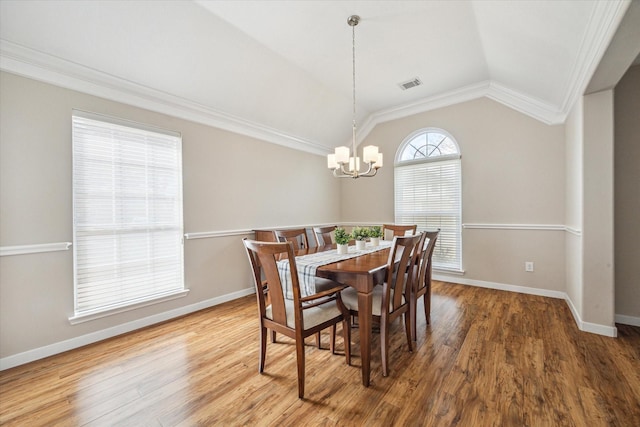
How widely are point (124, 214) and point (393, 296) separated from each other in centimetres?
271

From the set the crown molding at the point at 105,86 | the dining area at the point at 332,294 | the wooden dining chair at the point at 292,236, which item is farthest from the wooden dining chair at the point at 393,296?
the crown molding at the point at 105,86

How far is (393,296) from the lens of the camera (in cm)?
205

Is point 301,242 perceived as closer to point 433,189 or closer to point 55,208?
point 55,208

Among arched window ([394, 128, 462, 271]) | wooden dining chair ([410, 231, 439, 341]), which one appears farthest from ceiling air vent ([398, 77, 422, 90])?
wooden dining chair ([410, 231, 439, 341])

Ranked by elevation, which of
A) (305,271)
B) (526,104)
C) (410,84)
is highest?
(410,84)

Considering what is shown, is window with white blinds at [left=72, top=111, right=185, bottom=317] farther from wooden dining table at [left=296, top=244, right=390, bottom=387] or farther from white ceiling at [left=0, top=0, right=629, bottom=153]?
wooden dining table at [left=296, top=244, right=390, bottom=387]

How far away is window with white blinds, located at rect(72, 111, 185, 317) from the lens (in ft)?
7.98

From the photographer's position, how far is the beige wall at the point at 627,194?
8.84ft

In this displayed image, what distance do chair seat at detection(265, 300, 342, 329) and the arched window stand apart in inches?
121

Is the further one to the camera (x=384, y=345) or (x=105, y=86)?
(x=105, y=86)

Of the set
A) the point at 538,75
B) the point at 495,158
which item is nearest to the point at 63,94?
the point at 538,75

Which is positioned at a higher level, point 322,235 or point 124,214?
point 124,214

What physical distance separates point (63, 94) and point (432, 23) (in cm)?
350

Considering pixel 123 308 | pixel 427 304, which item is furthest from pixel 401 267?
pixel 123 308
